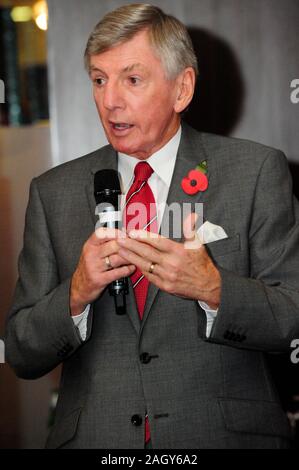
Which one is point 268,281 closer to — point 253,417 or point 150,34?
point 253,417

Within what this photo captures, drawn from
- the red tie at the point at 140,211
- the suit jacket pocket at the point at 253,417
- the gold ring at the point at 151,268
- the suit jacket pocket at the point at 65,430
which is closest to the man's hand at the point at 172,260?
the gold ring at the point at 151,268

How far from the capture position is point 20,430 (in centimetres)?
291

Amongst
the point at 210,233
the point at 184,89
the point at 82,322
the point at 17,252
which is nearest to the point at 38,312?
the point at 82,322

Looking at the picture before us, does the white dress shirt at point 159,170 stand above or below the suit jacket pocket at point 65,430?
above

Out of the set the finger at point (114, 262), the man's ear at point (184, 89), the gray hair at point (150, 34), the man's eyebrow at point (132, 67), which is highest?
the gray hair at point (150, 34)

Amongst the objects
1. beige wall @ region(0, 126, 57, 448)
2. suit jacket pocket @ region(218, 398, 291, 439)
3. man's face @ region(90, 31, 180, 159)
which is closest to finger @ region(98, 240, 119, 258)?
man's face @ region(90, 31, 180, 159)

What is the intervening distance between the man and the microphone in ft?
0.12

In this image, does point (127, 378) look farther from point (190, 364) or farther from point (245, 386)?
point (245, 386)

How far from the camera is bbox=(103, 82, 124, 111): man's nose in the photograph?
1921 millimetres

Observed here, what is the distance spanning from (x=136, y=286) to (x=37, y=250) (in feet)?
1.10

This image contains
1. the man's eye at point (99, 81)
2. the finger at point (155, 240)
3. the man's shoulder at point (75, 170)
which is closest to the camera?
the finger at point (155, 240)

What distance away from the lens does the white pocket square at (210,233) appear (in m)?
1.93

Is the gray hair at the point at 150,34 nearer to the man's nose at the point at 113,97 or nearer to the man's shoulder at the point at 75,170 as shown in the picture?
the man's nose at the point at 113,97
